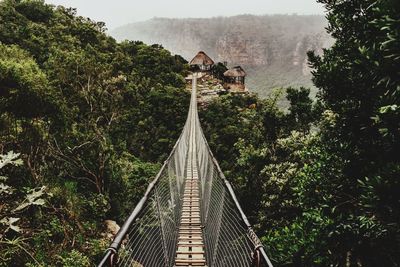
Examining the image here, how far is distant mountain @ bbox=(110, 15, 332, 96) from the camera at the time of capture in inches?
2652

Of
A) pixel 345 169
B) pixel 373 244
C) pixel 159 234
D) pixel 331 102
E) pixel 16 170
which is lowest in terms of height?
pixel 16 170

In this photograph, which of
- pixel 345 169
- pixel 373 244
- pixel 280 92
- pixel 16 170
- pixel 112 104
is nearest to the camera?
pixel 373 244

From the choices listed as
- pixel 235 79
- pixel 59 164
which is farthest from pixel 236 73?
pixel 59 164

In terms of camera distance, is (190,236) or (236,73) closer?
(190,236)

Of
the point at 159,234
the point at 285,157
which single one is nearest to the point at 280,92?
the point at 285,157

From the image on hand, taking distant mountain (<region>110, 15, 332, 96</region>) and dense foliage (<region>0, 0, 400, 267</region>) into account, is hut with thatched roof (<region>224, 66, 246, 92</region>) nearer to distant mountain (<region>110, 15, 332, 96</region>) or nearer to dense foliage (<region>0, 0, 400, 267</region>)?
dense foliage (<region>0, 0, 400, 267</region>)

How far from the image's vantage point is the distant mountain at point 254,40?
6736cm

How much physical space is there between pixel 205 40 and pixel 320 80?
8875 centimetres

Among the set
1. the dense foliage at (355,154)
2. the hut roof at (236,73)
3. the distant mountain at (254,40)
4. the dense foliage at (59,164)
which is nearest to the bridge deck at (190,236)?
the dense foliage at (355,154)

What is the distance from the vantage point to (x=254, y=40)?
3206 inches

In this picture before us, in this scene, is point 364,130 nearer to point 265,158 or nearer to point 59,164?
point 265,158

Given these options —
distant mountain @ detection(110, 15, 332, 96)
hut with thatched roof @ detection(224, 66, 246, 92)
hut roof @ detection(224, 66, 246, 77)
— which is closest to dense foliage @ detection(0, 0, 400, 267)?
hut with thatched roof @ detection(224, 66, 246, 92)

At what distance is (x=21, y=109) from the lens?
589 centimetres

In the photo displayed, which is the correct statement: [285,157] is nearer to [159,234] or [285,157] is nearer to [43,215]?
[43,215]
